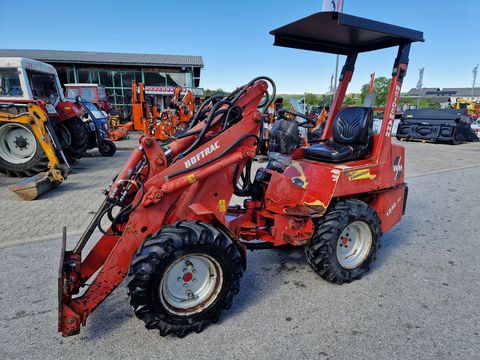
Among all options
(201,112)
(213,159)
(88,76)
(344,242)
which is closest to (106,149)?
(201,112)

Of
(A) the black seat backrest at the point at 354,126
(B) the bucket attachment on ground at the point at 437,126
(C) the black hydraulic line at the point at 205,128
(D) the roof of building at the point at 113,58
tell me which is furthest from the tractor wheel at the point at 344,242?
(D) the roof of building at the point at 113,58

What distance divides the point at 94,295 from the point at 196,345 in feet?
2.51

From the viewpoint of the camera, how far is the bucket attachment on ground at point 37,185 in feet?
17.7

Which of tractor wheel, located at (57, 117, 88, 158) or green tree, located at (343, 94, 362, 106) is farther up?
green tree, located at (343, 94, 362, 106)

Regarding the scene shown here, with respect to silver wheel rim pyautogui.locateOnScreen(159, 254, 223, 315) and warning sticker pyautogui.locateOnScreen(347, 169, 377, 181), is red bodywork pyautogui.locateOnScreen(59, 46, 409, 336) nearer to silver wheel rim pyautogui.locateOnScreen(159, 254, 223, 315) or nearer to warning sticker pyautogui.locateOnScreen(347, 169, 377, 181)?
warning sticker pyautogui.locateOnScreen(347, 169, 377, 181)

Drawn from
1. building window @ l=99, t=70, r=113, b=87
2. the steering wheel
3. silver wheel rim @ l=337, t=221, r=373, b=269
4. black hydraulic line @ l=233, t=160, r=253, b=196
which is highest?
building window @ l=99, t=70, r=113, b=87

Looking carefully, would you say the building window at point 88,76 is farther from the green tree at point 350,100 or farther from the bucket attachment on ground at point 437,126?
the bucket attachment on ground at point 437,126

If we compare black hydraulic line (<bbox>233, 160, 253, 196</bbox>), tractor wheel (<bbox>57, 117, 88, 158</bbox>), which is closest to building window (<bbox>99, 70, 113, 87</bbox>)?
tractor wheel (<bbox>57, 117, 88, 158</bbox>)

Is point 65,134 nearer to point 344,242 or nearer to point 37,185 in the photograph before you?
point 37,185

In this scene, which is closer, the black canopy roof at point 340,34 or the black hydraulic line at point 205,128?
the black hydraulic line at point 205,128

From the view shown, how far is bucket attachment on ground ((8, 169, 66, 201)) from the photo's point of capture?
5.40 meters

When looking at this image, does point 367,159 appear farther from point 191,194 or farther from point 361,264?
point 191,194

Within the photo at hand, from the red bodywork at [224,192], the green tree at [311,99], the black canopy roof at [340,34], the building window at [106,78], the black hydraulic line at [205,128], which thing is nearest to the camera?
the red bodywork at [224,192]

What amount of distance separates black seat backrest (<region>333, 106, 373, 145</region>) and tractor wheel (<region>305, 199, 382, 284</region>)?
62 cm
